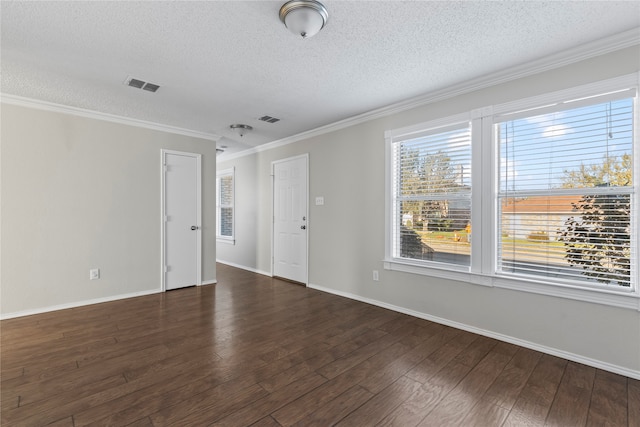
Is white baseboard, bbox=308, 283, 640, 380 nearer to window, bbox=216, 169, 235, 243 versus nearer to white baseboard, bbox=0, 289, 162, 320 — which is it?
white baseboard, bbox=0, 289, 162, 320

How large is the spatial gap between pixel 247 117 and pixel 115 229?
239 cm

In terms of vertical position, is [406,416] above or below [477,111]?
below

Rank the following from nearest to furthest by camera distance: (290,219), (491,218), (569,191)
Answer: (569,191) < (491,218) < (290,219)

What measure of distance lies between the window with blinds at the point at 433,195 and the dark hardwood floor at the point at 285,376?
86cm

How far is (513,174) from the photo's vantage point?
9.13ft

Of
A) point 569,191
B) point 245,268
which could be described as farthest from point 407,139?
point 245,268

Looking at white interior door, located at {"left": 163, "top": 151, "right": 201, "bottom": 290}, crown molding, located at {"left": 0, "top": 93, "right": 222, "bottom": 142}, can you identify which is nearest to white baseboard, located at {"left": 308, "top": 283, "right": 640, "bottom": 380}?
white interior door, located at {"left": 163, "top": 151, "right": 201, "bottom": 290}

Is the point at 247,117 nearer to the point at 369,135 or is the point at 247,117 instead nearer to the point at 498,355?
the point at 369,135

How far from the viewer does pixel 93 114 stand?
3.86 metres

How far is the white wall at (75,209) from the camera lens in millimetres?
3381

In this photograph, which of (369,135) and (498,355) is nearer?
(498,355)

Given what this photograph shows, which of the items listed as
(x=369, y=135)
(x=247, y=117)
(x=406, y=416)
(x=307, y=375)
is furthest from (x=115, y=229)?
(x=406, y=416)

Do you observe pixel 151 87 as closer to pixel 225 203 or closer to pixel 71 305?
pixel 71 305

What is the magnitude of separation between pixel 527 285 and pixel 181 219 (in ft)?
14.9
